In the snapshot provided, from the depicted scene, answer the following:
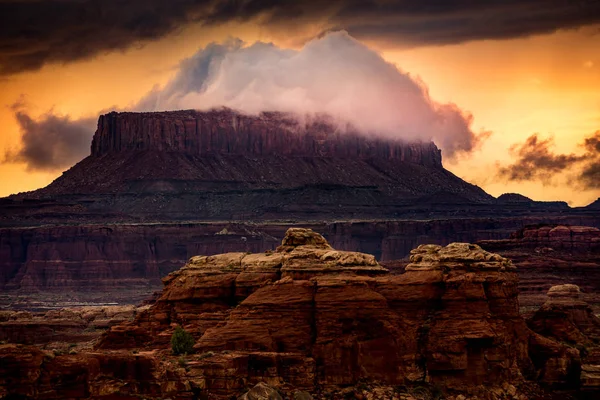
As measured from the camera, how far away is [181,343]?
80312mm

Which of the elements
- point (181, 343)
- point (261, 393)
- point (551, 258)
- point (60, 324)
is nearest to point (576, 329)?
point (181, 343)

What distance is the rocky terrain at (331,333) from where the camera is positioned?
78.1 metres

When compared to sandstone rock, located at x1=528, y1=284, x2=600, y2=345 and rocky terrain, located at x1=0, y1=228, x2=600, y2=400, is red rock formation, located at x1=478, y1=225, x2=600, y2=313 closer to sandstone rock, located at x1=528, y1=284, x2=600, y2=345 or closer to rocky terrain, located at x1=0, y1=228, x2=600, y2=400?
sandstone rock, located at x1=528, y1=284, x2=600, y2=345

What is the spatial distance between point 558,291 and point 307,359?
37.1 metres

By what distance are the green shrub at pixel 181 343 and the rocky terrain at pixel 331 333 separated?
59 centimetres

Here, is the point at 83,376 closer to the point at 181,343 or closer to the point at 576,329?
the point at 181,343

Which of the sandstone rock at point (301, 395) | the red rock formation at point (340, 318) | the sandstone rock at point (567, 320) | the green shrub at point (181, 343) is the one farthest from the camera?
the sandstone rock at point (567, 320)

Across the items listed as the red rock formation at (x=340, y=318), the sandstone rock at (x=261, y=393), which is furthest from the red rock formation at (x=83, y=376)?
the red rock formation at (x=340, y=318)

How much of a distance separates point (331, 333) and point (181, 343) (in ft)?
21.2

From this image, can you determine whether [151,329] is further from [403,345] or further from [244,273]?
[403,345]

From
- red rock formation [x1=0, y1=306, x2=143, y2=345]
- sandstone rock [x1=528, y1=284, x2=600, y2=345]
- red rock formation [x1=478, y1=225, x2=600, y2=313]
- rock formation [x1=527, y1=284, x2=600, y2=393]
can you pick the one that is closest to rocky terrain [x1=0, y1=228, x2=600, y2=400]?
rock formation [x1=527, y1=284, x2=600, y2=393]

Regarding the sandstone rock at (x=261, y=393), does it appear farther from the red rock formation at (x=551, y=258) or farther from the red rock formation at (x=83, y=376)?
the red rock formation at (x=551, y=258)

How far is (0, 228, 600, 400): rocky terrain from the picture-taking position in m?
78.1

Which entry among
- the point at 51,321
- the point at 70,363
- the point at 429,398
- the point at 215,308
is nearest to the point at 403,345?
the point at 429,398
